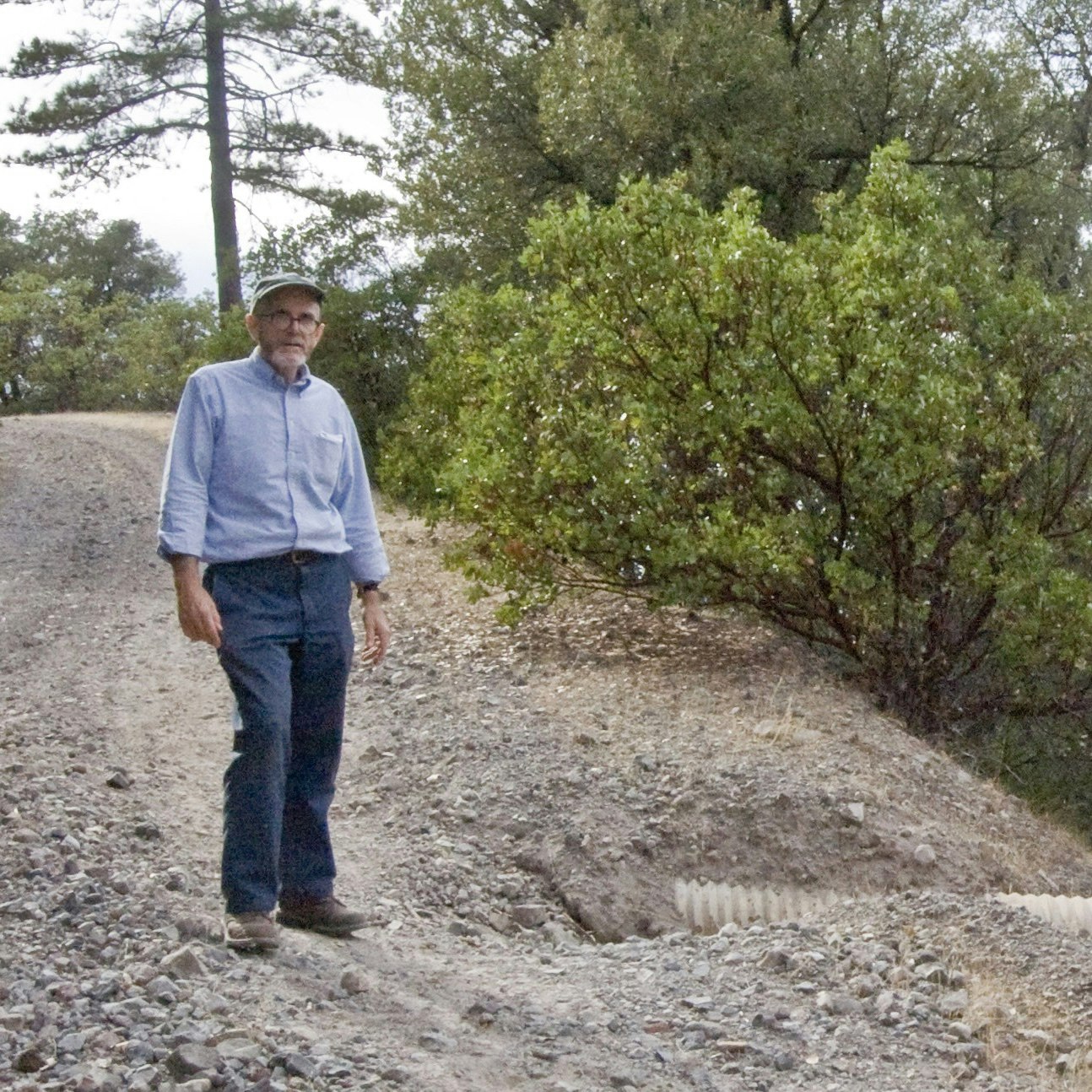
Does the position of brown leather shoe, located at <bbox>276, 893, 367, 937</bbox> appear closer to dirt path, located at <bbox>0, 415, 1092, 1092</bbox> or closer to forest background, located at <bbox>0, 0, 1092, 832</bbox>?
dirt path, located at <bbox>0, 415, 1092, 1092</bbox>

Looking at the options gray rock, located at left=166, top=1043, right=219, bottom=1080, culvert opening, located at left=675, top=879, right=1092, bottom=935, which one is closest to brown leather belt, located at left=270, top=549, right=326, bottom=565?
gray rock, located at left=166, top=1043, right=219, bottom=1080

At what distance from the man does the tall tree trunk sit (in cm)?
2091

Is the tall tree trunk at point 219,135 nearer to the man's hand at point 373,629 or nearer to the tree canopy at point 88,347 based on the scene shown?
the tree canopy at point 88,347

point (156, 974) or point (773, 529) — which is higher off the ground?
point (773, 529)

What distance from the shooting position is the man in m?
4.39

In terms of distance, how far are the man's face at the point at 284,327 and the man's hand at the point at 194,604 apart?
0.69m

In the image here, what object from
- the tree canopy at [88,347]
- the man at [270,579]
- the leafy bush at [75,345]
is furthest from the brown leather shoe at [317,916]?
the leafy bush at [75,345]

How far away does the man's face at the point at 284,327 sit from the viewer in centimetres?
457

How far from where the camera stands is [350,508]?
4820 mm

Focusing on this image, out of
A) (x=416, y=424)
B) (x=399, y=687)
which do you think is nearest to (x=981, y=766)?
(x=399, y=687)

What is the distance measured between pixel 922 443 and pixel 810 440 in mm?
676

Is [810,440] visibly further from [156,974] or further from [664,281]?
[156,974]

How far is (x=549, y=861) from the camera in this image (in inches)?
255

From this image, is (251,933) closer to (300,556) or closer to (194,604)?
(194,604)
